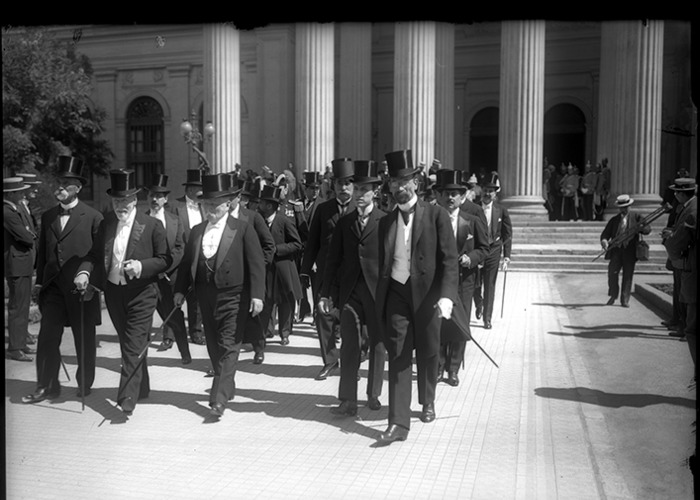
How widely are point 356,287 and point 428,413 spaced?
1.32m

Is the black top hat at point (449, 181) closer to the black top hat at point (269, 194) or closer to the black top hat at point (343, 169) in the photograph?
the black top hat at point (343, 169)

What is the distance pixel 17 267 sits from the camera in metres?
9.41

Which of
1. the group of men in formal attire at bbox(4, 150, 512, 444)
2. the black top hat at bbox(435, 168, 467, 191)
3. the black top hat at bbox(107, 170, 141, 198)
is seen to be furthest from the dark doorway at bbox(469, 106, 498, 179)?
the black top hat at bbox(107, 170, 141, 198)

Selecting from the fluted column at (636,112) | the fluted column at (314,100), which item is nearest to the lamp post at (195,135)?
the fluted column at (314,100)

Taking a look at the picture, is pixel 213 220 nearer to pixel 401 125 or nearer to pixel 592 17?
pixel 592 17

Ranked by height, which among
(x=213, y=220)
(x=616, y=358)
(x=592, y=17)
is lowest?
(x=616, y=358)

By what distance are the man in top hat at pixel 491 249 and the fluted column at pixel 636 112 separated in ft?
37.2

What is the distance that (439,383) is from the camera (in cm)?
790

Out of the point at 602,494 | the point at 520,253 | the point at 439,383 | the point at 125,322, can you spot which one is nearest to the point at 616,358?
the point at 439,383

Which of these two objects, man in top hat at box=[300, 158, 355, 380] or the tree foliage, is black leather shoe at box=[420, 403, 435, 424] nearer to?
man in top hat at box=[300, 158, 355, 380]

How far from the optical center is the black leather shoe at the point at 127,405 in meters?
A: 6.58

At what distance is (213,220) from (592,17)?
5085 mm

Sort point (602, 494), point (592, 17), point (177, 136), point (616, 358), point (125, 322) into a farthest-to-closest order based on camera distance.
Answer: point (177, 136) < point (616, 358) < point (125, 322) < point (602, 494) < point (592, 17)

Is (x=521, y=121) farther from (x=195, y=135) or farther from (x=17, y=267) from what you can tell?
(x=17, y=267)
